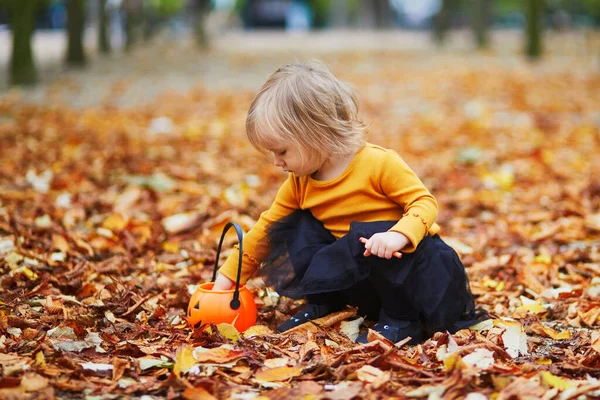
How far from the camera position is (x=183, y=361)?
232 centimetres

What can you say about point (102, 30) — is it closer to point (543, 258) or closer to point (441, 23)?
point (441, 23)

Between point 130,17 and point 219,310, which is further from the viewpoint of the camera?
point 130,17

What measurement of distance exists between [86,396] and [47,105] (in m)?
9.21

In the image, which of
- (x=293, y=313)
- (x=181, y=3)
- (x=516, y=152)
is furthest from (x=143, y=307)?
(x=181, y=3)

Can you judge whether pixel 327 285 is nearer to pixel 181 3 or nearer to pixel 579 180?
pixel 579 180

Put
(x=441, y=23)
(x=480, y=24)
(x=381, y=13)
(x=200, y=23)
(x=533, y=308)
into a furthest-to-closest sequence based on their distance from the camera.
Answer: (x=381, y=13), (x=441, y=23), (x=200, y=23), (x=480, y=24), (x=533, y=308)

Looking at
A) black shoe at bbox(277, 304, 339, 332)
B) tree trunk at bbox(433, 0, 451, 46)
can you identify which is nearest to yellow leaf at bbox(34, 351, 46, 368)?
black shoe at bbox(277, 304, 339, 332)

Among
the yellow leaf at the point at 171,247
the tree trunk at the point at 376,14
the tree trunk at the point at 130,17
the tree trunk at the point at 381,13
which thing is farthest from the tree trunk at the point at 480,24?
the yellow leaf at the point at 171,247

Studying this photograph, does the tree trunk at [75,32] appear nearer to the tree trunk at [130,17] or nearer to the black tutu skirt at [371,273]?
the tree trunk at [130,17]

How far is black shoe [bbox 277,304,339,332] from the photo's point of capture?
9.62 feet

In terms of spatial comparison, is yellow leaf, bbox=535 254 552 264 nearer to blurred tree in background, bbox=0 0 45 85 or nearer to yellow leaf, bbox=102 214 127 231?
yellow leaf, bbox=102 214 127 231

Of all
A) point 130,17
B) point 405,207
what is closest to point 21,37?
point 405,207

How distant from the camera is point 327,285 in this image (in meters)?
2.74

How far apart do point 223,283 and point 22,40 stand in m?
10.3
